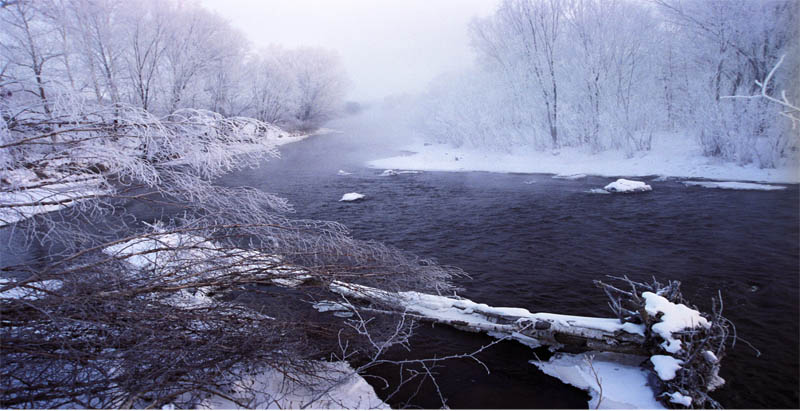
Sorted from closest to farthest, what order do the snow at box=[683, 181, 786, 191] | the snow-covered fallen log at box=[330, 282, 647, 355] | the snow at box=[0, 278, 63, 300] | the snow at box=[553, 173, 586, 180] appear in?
the snow at box=[0, 278, 63, 300] → the snow-covered fallen log at box=[330, 282, 647, 355] → the snow at box=[683, 181, 786, 191] → the snow at box=[553, 173, 586, 180]

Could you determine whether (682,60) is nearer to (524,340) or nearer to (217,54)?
(524,340)

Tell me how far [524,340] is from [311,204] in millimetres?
6593

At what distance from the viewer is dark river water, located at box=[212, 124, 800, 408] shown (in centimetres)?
309

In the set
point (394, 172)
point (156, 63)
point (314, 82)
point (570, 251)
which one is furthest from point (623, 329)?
point (314, 82)

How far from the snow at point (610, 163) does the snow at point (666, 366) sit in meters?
9.26

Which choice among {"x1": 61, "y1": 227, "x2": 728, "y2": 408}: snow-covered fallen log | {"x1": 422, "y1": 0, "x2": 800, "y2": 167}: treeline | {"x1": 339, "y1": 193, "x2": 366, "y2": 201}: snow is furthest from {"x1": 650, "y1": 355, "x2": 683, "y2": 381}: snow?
{"x1": 422, "y1": 0, "x2": 800, "y2": 167}: treeline

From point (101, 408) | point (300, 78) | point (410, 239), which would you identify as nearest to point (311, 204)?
point (410, 239)

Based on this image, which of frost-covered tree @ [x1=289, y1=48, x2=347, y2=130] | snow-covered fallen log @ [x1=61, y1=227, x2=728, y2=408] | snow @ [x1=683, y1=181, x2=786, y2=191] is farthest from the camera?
frost-covered tree @ [x1=289, y1=48, x2=347, y2=130]

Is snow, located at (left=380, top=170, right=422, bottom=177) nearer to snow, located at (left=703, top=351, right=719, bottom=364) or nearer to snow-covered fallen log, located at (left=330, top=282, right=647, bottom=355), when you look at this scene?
snow-covered fallen log, located at (left=330, top=282, right=647, bottom=355)

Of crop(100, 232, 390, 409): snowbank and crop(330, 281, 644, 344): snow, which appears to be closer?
crop(100, 232, 390, 409): snowbank

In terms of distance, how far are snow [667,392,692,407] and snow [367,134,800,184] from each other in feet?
31.0

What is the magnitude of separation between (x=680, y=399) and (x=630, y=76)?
53.6 feet

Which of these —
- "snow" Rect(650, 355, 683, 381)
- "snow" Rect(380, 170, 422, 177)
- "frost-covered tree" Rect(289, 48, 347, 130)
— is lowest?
"snow" Rect(650, 355, 683, 381)

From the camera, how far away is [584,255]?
5.88m
